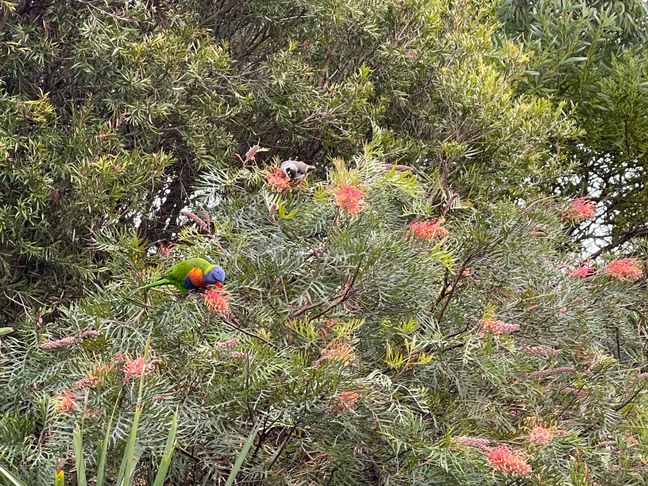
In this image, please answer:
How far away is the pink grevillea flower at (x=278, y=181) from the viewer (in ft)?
11.2

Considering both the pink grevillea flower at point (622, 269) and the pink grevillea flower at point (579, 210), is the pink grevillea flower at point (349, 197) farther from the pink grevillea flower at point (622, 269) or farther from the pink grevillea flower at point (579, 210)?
the pink grevillea flower at point (622, 269)

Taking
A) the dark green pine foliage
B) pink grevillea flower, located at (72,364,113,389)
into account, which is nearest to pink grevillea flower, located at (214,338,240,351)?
pink grevillea flower, located at (72,364,113,389)

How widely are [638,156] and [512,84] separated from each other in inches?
110

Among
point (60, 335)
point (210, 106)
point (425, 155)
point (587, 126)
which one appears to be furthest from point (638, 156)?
point (60, 335)

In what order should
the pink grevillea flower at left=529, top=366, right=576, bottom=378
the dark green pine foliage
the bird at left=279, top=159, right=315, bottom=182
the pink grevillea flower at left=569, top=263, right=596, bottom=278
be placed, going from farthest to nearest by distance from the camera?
the dark green pine foliage, the pink grevillea flower at left=569, top=263, right=596, bottom=278, the bird at left=279, top=159, right=315, bottom=182, the pink grevillea flower at left=529, top=366, right=576, bottom=378

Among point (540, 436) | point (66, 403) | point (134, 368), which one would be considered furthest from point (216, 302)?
point (540, 436)

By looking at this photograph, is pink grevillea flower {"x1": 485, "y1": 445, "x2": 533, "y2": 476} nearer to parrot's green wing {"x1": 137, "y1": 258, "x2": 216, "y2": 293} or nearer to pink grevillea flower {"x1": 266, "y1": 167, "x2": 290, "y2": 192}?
parrot's green wing {"x1": 137, "y1": 258, "x2": 216, "y2": 293}

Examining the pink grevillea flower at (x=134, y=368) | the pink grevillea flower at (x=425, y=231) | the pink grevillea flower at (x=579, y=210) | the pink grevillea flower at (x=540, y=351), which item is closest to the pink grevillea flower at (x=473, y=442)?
the pink grevillea flower at (x=540, y=351)

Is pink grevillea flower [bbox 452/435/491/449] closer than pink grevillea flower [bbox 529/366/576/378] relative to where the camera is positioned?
Yes

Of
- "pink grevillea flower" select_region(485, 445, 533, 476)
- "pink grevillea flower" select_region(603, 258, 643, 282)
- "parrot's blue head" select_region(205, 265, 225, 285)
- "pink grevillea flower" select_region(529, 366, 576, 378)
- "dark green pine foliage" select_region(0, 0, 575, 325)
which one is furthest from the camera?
"dark green pine foliage" select_region(0, 0, 575, 325)

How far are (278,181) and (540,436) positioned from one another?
54.5 inches

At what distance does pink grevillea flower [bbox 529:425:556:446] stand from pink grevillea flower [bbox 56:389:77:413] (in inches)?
64.3

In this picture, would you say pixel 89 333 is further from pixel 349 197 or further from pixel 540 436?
pixel 540 436

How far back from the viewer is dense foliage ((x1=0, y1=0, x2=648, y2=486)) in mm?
3121
